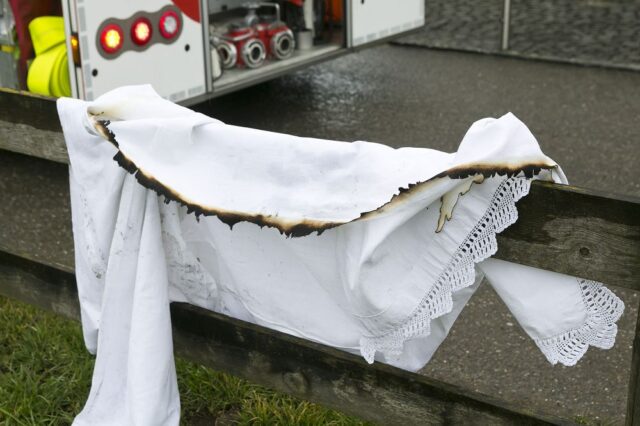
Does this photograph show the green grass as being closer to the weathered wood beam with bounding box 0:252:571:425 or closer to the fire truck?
the weathered wood beam with bounding box 0:252:571:425

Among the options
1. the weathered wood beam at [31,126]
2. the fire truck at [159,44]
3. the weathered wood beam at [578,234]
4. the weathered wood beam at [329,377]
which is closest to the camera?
the weathered wood beam at [578,234]

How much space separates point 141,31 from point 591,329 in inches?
131

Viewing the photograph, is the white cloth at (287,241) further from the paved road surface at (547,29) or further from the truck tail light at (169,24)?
the paved road surface at (547,29)

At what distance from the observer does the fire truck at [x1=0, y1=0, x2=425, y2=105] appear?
4.64m

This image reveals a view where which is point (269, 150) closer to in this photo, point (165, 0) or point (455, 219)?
point (455, 219)

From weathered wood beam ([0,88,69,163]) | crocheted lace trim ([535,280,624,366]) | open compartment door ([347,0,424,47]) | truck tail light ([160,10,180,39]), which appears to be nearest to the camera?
crocheted lace trim ([535,280,624,366])

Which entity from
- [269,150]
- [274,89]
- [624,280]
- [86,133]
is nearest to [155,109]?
[86,133]

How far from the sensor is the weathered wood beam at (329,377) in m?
2.24

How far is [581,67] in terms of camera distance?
739 centimetres

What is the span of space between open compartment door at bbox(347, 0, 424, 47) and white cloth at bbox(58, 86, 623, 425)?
13.0 feet

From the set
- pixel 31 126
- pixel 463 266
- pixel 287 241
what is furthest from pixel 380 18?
pixel 463 266

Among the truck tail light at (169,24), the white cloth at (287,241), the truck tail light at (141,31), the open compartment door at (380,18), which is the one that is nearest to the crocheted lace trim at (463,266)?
the white cloth at (287,241)

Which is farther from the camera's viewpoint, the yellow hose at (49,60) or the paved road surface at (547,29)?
the paved road surface at (547,29)

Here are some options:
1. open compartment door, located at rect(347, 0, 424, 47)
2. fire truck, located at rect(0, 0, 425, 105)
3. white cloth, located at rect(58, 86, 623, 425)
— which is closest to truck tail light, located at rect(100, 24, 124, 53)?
fire truck, located at rect(0, 0, 425, 105)
